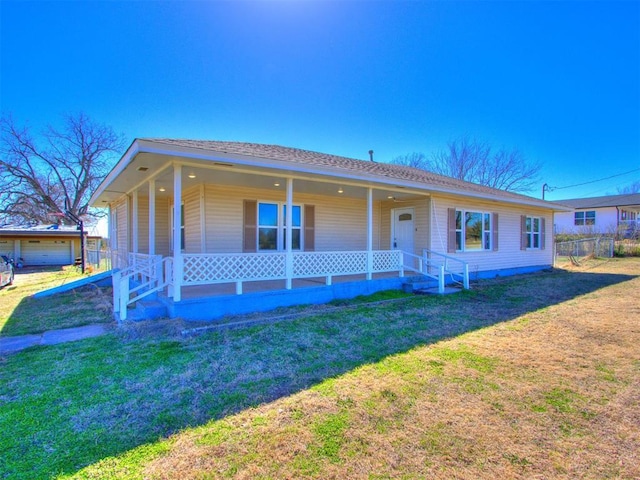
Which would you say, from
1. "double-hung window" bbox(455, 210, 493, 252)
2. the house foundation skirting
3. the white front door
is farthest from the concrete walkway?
"double-hung window" bbox(455, 210, 493, 252)

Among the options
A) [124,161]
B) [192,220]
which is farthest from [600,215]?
[124,161]

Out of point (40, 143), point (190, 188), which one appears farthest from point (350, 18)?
point (40, 143)

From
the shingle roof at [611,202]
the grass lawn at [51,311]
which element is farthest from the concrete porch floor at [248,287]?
the shingle roof at [611,202]

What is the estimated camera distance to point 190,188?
9477 millimetres

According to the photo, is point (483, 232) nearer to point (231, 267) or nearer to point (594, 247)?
point (231, 267)

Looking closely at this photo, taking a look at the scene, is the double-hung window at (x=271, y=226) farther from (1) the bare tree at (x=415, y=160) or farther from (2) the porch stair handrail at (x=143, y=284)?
(1) the bare tree at (x=415, y=160)

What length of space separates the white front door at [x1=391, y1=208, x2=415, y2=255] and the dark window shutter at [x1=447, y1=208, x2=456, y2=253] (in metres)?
1.19

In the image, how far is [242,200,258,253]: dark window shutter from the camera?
367 inches

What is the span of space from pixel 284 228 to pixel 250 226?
1092 millimetres

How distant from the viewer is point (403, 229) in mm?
11766

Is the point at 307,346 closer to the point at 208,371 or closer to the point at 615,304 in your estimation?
the point at 208,371

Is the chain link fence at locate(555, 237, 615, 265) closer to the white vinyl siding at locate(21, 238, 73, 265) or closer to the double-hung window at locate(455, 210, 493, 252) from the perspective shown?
the double-hung window at locate(455, 210, 493, 252)

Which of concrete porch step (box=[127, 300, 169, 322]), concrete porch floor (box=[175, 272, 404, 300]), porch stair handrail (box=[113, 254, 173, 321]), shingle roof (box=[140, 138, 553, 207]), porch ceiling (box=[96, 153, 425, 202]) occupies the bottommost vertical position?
concrete porch step (box=[127, 300, 169, 322])

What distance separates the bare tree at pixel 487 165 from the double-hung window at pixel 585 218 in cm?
733
